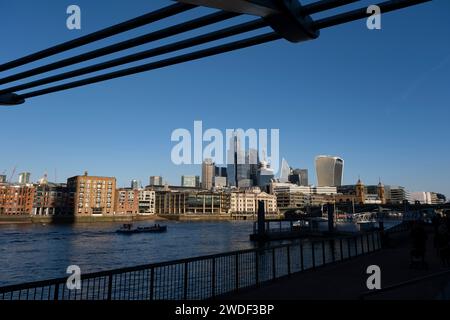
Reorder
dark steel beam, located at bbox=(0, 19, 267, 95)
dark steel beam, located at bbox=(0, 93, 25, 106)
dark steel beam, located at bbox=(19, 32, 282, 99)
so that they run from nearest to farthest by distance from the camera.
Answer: dark steel beam, located at bbox=(0, 19, 267, 95), dark steel beam, located at bbox=(19, 32, 282, 99), dark steel beam, located at bbox=(0, 93, 25, 106)

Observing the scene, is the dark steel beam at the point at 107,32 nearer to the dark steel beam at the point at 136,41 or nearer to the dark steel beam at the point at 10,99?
the dark steel beam at the point at 136,41

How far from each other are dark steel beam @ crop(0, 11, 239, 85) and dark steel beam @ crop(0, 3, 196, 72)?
0.15 m

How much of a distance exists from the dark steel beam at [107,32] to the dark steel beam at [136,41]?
0.15 meters

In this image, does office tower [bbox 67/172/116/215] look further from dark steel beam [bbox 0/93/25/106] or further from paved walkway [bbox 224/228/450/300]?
dark steel beam [bbox 0/93/25/106]

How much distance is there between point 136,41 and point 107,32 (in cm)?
30

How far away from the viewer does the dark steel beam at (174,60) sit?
13.1ft

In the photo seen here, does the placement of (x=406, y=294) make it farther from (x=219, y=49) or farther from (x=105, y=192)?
(x=105, y=192)

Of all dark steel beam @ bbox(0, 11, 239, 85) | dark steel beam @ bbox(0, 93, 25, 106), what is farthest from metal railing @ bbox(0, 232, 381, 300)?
dark steel beam @ bbox(0, 11, 239, 85)

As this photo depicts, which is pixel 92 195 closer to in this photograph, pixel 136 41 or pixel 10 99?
pixel 10 99

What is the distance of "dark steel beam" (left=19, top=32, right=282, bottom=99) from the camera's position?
4.00 metres

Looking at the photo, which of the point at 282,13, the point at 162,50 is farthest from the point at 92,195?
the point at 282,13

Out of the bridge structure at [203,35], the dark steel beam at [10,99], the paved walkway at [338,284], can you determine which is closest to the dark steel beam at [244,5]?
the bridge structure at [203,35]

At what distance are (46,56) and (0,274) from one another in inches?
1405

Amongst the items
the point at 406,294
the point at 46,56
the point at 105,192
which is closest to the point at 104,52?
the point at 46,56
